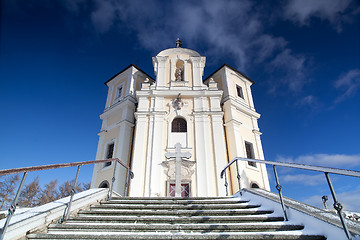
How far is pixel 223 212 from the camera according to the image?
14.1ft

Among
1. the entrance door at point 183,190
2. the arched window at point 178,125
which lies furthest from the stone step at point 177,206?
the arched window at point 178,125

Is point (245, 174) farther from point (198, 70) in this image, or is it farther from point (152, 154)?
point (198, 70)

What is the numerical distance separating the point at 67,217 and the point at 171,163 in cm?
833

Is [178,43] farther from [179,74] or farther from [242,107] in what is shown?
[242,107]

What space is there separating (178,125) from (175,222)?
1025cm

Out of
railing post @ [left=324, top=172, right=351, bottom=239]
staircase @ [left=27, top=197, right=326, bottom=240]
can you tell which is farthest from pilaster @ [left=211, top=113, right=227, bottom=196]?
railing post @ [left=324, top=172, right=351, bottom=239]

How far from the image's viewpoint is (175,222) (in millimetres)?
3879

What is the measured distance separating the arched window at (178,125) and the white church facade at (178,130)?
6cm

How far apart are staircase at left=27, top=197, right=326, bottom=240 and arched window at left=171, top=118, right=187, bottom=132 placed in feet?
28.8

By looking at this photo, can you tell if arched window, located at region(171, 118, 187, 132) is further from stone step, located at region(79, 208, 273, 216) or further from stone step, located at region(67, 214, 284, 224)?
stone step, located at region(67, 214, 284, 224)

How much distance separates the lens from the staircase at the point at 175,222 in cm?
317

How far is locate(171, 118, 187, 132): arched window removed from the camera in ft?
45.4

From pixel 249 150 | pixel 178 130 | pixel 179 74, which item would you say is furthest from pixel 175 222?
pixel 179 74

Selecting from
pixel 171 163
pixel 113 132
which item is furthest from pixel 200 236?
pixel 113 132
